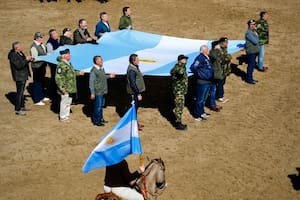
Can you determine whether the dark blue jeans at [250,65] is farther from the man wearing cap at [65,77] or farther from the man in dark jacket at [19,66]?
the man in dark jacket at [19,66]

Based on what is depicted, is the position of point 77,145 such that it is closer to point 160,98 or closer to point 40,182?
point 40,182

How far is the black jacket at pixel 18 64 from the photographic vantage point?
547 inches

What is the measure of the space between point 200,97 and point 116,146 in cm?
540

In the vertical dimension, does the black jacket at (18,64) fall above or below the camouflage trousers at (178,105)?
above

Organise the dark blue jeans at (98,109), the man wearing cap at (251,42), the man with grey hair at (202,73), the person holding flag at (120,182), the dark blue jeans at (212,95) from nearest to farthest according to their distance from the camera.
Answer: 1. the person holding flag at (120,182)
2. the man with grey hair at (202,73)
3. the dark blue jeans at (98,109)
4. the dark blue jeans at (212,95)
5. the man wearing cap at (251,42)

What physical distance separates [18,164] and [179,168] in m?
3.79

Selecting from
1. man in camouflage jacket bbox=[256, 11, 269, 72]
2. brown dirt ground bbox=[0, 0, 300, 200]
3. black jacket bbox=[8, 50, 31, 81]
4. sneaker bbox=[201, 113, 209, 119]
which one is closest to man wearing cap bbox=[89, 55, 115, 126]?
brown dirt ground bbox=[0, 0, 300, 200]

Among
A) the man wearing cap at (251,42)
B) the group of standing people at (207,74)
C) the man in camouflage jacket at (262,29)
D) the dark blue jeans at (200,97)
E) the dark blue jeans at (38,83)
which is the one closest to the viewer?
the group of standing people at (207,74)

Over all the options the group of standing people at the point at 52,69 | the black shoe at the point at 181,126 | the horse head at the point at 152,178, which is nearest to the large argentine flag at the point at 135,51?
the group of standing people at the point at 52,69

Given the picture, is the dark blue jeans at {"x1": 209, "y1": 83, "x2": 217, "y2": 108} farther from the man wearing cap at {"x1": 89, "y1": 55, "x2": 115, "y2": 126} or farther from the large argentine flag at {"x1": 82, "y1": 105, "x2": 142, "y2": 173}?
the large argentine flag at {"x1": 82, "y1": 105, "x2": 142, "y2": 173}

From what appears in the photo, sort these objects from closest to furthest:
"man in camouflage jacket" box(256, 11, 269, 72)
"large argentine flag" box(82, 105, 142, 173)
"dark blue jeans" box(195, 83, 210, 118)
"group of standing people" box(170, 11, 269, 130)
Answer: "large argentine flag" box(82, 105, 142, 173)
"group of standing people" box(170, 11, 269, 130)
"dark blue jeans" box(195, 83, 210, 118)
"man in camouflage jacket" box(256, 11, 269, 72)

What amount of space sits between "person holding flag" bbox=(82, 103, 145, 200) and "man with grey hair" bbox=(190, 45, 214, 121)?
470 centimetres

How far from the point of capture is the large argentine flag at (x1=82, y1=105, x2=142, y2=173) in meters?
8.79

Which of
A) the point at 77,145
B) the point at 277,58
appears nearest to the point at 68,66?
the point at 77,145
